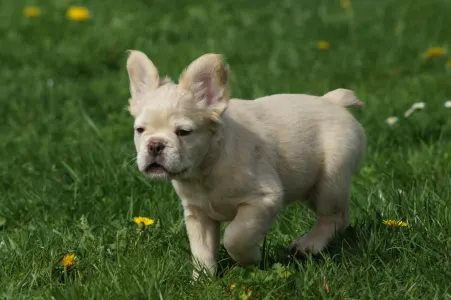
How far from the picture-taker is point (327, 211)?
4.36 metres

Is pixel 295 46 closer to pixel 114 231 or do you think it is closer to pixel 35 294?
pixel 114 231

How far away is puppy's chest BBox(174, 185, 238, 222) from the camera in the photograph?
156 inches

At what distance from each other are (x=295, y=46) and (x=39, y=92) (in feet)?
8.81

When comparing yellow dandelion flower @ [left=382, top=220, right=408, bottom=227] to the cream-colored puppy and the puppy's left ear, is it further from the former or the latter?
the puppy's left ear

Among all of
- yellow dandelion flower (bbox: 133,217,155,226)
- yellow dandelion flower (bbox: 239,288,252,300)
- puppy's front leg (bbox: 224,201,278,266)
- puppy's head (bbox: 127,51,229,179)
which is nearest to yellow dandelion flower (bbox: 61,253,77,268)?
yellow dandelion flower (bbox: 133,217,155,226)

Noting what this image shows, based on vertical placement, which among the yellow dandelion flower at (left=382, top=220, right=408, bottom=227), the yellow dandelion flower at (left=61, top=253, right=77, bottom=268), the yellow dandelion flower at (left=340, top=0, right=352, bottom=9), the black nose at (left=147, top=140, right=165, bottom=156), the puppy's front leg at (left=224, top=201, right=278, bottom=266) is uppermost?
the black nose at (left=147, top=140, right=165, bottom=156)

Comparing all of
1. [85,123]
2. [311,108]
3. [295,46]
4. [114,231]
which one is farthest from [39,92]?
[311,108]

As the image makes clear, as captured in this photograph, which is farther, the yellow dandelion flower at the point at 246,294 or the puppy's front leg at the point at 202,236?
the puppy's front leg at the point at 202,236

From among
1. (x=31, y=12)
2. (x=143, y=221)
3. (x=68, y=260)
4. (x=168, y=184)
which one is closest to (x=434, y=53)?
(x=168, y=184)

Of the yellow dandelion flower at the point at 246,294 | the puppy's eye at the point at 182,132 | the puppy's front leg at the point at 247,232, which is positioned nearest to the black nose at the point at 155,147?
the puppy's eye at the point at 182,132

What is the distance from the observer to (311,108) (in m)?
4.32

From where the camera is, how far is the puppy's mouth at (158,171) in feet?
12.2

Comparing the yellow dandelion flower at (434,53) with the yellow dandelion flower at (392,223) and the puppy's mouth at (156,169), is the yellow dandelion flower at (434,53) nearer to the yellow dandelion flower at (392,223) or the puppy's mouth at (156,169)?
the yellow dandelion flower at (392,223)

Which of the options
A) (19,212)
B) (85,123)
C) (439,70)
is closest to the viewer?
(19,212)
